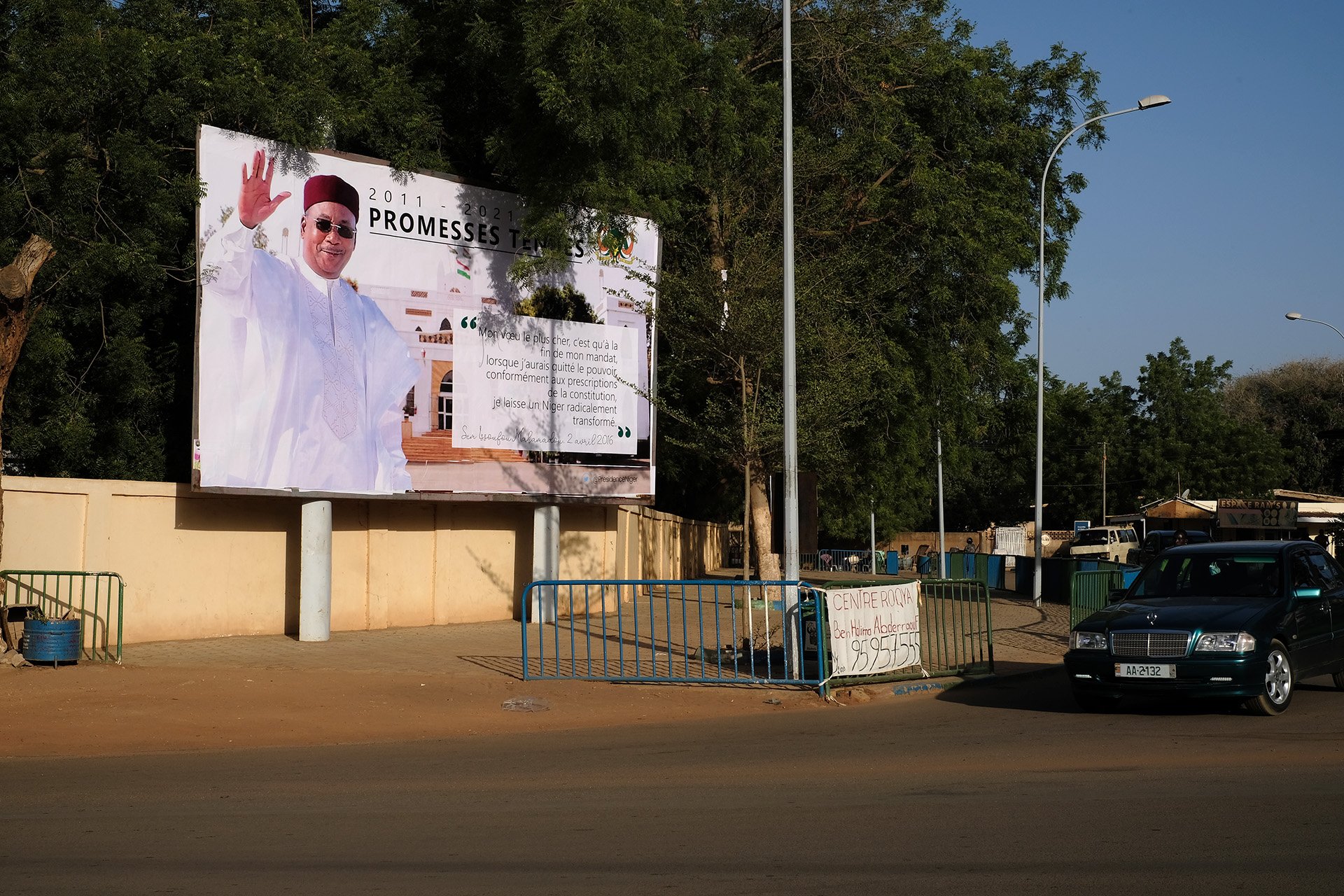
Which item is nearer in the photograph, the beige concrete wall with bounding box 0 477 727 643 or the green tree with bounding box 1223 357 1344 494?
the beige concrete wall with bounding box 0 477 727 643

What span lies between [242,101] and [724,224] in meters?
10.3

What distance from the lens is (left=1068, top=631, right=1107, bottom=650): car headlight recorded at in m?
12.1

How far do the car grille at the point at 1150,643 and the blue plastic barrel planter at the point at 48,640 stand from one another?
11.6 metres

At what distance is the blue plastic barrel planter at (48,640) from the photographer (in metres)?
15.0

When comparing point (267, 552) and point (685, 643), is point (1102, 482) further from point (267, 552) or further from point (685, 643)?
point (685, 643)

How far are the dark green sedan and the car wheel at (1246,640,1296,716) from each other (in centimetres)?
1

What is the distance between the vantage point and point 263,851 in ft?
22.7

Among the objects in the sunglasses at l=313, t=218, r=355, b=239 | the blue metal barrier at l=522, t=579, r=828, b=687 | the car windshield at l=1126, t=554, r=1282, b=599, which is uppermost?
the sunglasses at l=313, t=218, r=355, b=239

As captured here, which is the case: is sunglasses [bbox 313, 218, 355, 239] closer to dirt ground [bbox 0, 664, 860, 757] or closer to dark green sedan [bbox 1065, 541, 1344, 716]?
dirt ground [bbox 0, 664, 860, 757]

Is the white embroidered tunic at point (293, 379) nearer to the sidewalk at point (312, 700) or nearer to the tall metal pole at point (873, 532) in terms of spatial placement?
the sidewalk at point (312, 700)

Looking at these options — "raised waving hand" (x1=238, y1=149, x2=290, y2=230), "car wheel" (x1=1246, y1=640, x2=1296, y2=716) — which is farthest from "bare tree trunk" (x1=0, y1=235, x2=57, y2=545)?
"car wheel" (x1=1246, y1=640, x2=1296, y2=716)

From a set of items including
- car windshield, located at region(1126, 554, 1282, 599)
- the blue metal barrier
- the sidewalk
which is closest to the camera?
the sidewalk

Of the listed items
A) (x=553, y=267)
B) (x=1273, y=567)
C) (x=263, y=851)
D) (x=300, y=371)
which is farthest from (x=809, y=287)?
(x=263, y=851)

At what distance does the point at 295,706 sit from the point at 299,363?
250 inches
